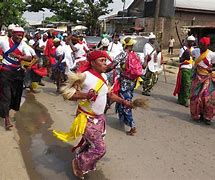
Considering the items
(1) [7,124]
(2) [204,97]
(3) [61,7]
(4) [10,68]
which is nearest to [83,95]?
(4) [10,68]

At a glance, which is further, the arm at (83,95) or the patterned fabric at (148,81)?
the patterned fabric at (148,81)

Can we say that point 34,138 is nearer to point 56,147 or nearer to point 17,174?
point 56,147

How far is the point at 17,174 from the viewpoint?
5156 millimetres

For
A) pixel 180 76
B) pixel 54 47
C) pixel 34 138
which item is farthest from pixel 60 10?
pixel 34 138

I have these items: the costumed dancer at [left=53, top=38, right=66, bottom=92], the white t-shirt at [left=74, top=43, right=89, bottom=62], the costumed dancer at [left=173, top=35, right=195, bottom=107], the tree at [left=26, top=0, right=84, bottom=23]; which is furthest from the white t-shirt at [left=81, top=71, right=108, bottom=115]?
the tree at [left=26, top=0, right=84, bottom=23]

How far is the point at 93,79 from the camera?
190 inches

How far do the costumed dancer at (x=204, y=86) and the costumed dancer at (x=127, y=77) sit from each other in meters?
1.65

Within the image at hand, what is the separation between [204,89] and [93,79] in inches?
171

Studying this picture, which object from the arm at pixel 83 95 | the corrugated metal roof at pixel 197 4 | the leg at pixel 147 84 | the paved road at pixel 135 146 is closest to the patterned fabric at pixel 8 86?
the paved road at pixel 135 146

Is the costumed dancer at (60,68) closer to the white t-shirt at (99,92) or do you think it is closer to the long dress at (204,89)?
the long dress at (204,89)

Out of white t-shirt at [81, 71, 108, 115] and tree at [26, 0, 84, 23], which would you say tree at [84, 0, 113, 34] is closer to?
tree at [26, 0, 84, 23]

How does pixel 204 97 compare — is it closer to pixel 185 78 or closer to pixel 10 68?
pixel 185 78

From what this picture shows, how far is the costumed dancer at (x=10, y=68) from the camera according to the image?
7145 millimetres

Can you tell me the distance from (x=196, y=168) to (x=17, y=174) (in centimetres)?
238
